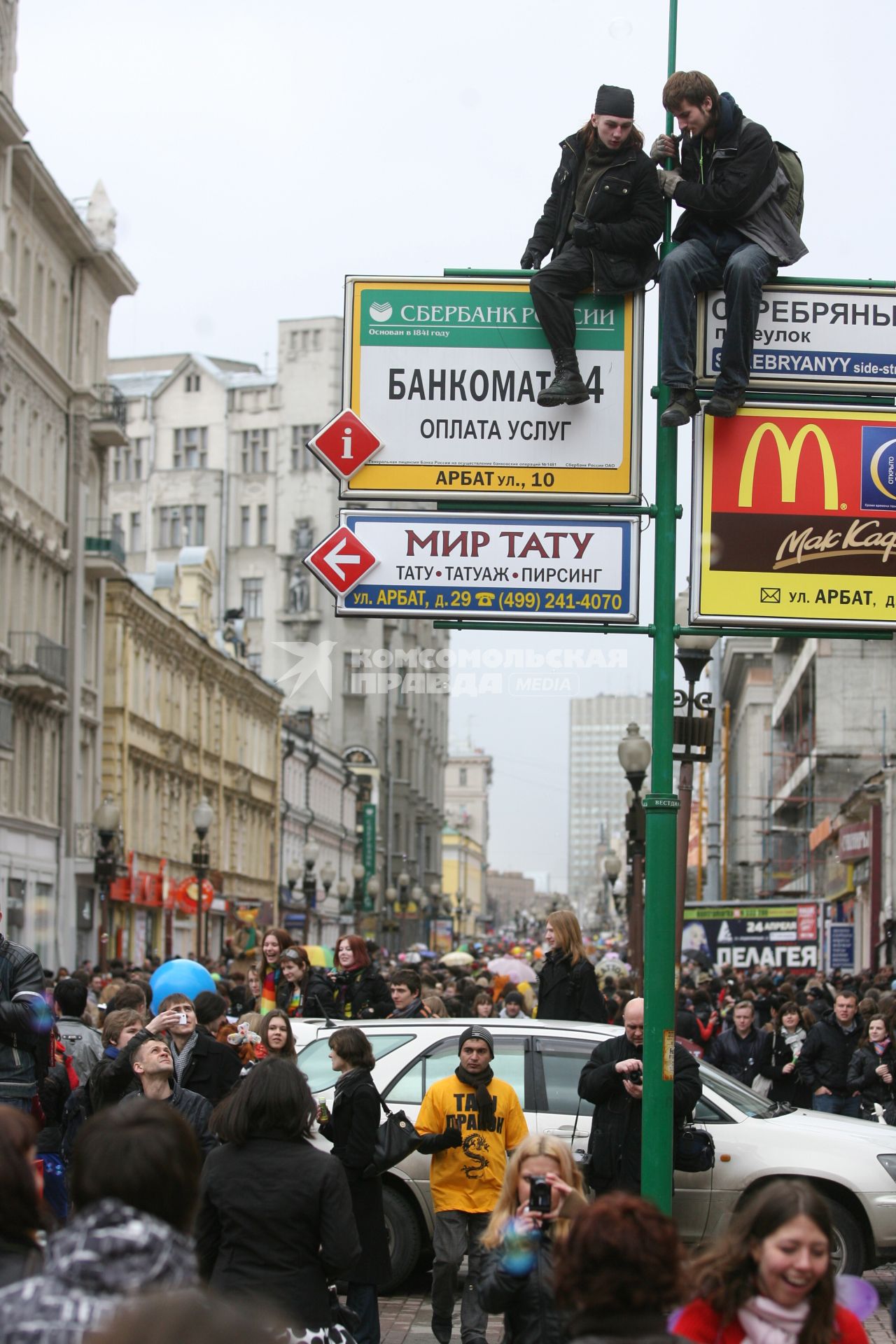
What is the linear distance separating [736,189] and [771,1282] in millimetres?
4954

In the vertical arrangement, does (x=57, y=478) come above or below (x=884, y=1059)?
above

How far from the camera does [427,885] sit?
134 meters

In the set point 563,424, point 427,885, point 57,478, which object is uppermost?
point 57,478

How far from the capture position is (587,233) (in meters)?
8.06

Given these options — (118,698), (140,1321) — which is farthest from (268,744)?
(140,1321)

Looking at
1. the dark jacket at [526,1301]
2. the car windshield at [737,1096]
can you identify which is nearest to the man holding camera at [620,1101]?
the car windshield at [737,1096]

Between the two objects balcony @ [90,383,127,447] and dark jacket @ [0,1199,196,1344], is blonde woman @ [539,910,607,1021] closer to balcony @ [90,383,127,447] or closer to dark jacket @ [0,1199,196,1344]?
dark jacket @ [0,1199,196,1344]

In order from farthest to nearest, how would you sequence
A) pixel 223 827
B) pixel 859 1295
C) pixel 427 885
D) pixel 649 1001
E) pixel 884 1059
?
pixel 427 885
pixel 223 827
pixel 884 1059
pixel 649 1001
pixel 859 1295

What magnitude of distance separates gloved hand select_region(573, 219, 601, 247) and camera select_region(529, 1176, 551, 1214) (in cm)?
409

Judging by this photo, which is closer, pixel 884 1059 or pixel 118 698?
pixel 884 1059

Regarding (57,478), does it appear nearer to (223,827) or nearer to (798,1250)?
(223,827)

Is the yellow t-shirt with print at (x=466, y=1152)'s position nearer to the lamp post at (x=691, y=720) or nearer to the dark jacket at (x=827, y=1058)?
the dark jacket at (x=827, y=1058)

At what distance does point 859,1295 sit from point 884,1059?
10243 millimetres

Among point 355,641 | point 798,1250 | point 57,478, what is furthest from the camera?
point 355,641
